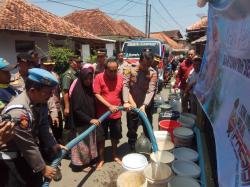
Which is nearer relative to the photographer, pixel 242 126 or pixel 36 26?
pixel 242 126

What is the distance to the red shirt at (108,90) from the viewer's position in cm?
426

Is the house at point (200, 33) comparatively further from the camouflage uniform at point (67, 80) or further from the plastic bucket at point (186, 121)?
the camouflage uniform at point (67, 80)

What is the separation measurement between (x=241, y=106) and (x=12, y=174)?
207cm

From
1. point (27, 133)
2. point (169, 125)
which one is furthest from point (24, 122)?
point (169, 125)

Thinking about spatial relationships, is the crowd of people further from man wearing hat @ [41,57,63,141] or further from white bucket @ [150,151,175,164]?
white bucket @ [150,151,175,164]

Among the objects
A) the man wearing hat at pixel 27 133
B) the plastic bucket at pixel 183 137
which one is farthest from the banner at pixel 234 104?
the plastic bucket at pixel 183 137

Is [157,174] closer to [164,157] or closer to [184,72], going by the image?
[164,157]

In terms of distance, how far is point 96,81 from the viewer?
4.27 m

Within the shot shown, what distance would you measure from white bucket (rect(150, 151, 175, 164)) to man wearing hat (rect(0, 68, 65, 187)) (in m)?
1.46

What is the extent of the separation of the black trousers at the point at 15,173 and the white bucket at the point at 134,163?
1326 mm

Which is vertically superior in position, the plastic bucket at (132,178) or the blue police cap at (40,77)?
the blue police cap at (40,77)

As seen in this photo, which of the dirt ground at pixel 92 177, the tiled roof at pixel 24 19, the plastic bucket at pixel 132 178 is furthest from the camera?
the tiled roof at pixel 24 19

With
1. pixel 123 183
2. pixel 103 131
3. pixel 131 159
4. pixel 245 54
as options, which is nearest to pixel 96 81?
pixel 103 131

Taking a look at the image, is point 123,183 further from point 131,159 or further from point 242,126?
point 242,126
